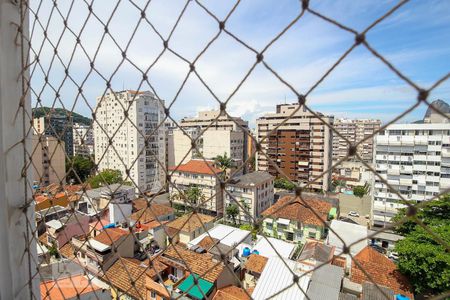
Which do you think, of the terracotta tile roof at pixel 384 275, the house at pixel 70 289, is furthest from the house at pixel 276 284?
the house at pixel 70 289

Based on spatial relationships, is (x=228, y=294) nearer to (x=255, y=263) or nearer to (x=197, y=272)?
(x=197, y=272)

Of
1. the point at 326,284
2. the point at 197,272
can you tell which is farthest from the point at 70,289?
the point at 326,284

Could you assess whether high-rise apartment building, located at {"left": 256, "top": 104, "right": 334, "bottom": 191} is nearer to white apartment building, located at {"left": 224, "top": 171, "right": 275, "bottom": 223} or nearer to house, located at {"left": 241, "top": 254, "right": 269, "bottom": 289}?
white apartment building, located at {"left": 224, "top": 171, "right": 275, "bottom": 223}

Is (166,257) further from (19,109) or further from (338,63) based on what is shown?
(338,63)

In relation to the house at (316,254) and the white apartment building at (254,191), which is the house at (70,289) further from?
the white apartment building at (254,191)

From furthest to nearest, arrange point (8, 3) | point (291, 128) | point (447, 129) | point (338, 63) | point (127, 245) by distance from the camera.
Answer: point (291, 128) < point (447, 129) < point (127, 245) < point (8, 3) < point (338, 63)

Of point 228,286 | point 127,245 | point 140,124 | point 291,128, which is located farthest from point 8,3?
point 291,128
